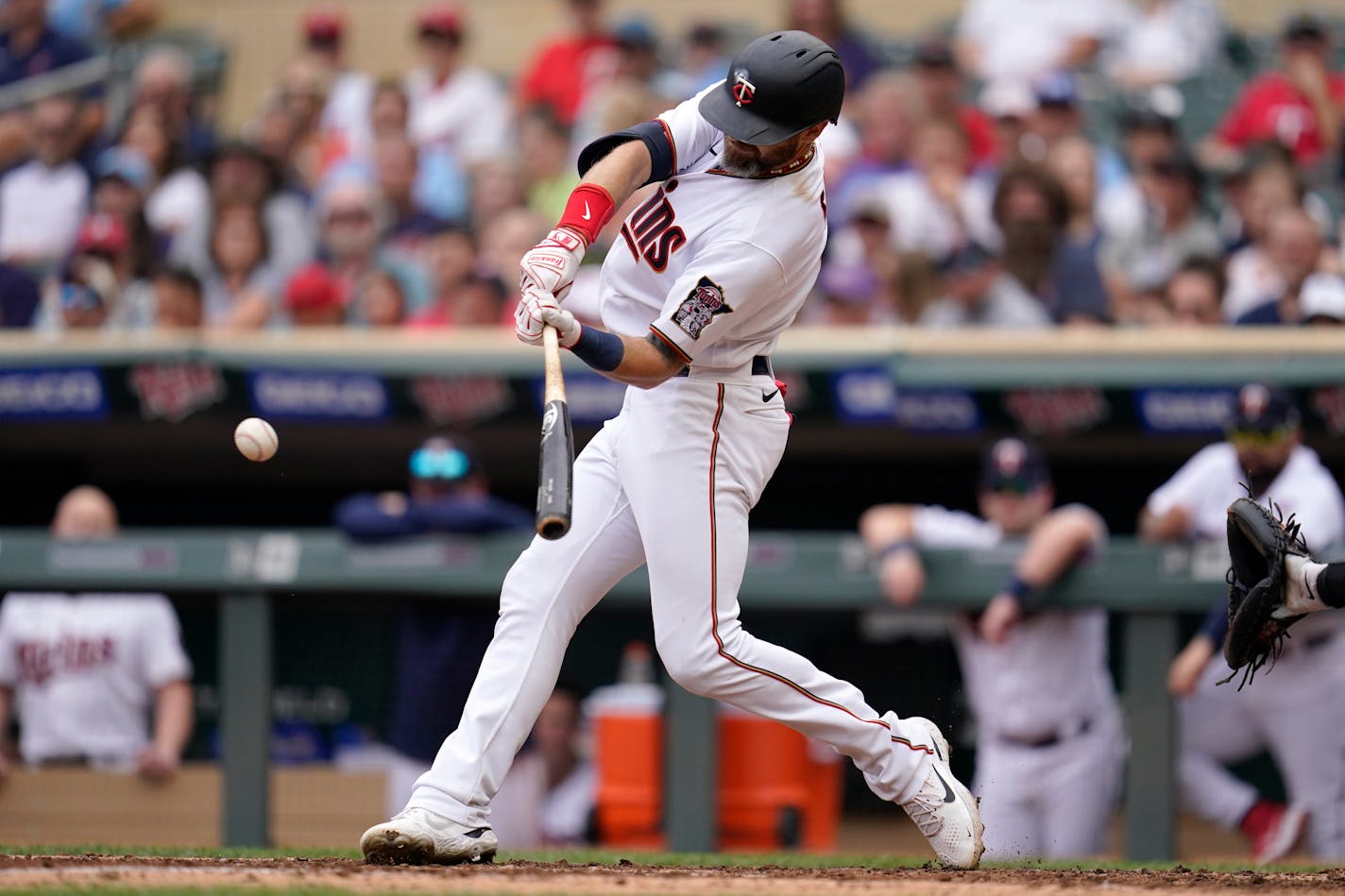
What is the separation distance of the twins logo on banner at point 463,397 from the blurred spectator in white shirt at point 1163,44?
3.68 m

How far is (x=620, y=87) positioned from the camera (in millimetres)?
7660

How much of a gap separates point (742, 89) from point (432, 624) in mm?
2748

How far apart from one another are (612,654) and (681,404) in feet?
9.17

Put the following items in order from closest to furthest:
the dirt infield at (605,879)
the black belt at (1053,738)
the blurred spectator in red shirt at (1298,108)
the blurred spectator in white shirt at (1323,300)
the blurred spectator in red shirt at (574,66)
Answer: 1. the dirt infield at (605,879)
2. the black belt at (1053,738)
3. the blurred spectator in white shirt at (1323,300)
4. the blurred spectator in red shirt at (1298,108)
5. the blurred spectator in red shirt at (574,66)

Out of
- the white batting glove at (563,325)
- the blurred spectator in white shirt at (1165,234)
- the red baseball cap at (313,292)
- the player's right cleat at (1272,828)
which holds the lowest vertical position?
the player's right cleat at (1272,828)

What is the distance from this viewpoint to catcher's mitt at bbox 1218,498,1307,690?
12.8ft

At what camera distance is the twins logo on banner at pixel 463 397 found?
646 cm

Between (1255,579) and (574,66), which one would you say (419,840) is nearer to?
(1255,579)

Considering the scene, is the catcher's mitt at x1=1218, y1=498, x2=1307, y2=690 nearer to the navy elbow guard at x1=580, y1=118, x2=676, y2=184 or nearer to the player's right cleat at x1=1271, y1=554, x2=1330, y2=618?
the player's right cleat at x1=1271, y1=554, x2=1330, y2=618

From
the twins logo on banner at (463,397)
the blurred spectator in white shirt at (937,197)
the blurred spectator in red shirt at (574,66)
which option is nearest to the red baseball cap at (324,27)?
the blurred spectator in red shirt at (574,66)

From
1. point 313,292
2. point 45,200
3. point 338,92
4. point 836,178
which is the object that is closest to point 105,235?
point 45,200

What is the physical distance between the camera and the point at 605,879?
3.43 metres

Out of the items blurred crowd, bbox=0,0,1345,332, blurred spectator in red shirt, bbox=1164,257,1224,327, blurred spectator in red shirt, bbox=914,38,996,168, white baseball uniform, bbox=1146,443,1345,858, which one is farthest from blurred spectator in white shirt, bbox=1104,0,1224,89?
white baseball uniform, bbox=1146,443,1345,858

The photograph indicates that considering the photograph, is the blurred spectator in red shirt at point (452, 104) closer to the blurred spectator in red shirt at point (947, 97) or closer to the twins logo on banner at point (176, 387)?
the blurred spectator in red shirt at point (947, 97)
